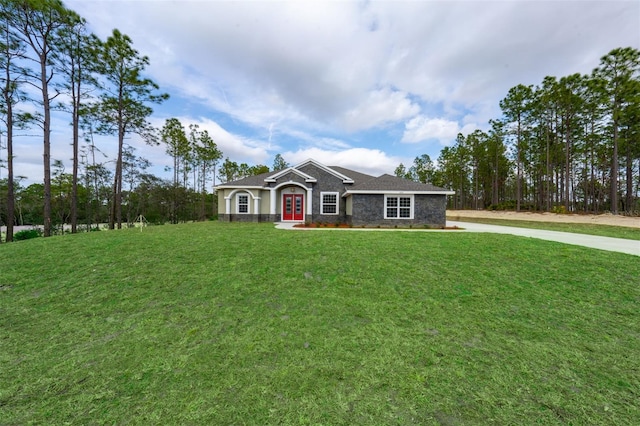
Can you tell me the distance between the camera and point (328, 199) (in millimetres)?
18266

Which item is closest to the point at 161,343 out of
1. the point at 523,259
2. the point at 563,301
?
the point at 563,301

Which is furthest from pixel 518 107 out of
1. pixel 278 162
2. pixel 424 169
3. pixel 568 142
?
pixel 278 162

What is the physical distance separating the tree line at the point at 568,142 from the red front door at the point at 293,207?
29.6 m

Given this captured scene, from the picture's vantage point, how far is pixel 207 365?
284 cm

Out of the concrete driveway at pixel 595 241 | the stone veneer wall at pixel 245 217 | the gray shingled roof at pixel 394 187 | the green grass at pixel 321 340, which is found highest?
the gray shingled roof at pixel 394 187

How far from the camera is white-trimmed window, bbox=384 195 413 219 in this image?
634 inches

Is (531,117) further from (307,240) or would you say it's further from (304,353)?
(304,353)

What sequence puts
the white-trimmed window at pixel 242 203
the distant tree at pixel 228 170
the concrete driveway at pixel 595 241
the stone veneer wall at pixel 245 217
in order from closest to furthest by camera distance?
1. the concrete driveway at pixel 595 241
2. the stone veneer wall at pixel 245 217
3. the white-trimmed window at pixel 242 203
4. the distant tree at pixel 228 170

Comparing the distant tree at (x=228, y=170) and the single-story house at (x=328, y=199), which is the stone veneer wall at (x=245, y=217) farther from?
the distant tree at (x=228, y=170)

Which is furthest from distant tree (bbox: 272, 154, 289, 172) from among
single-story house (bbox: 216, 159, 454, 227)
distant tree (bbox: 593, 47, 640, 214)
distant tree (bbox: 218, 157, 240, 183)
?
distant tree (bbox: 593, 47, 640, 214)

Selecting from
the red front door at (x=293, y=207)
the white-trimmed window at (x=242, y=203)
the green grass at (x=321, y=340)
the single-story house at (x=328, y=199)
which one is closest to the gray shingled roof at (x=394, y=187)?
the single-story house at (x=328, y=199)

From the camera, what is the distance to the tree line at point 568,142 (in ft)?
78.7

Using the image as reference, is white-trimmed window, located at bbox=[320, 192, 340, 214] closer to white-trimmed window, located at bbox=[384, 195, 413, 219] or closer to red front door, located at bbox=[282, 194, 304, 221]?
red front door, located at bbox=[282, 194, 304, 221]

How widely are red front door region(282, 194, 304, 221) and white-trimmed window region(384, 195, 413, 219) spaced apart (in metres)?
6.29
